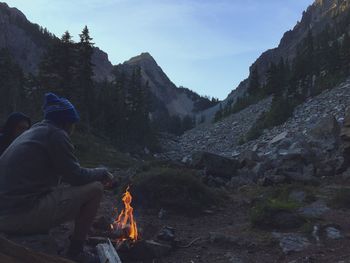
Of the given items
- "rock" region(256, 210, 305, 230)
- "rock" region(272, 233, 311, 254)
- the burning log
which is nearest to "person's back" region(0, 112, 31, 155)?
the burning log

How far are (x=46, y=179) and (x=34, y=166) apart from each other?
0.80ft

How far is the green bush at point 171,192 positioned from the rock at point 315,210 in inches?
101

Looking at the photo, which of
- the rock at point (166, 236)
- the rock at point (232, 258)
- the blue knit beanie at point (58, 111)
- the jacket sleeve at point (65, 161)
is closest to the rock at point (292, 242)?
the rock at point (232, 258)

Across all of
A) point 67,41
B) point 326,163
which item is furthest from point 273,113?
point 326,163

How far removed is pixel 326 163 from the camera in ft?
64.5

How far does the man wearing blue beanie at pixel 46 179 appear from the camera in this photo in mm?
5992

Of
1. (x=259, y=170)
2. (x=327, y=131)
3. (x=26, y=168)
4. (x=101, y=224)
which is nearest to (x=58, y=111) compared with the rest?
(x=26, y=168)

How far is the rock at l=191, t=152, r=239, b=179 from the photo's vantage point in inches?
835

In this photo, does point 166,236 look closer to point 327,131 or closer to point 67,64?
point 327,131

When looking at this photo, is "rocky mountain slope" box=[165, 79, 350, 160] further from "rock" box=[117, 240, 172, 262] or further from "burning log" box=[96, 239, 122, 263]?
"burning log" box=[96, 239, 122, 263]

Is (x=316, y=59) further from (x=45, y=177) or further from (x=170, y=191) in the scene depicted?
(x=45, y=177)

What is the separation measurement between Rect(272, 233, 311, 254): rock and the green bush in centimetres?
363

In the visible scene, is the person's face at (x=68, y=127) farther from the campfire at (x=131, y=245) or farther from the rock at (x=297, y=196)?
the rock at (x=297, y=196)

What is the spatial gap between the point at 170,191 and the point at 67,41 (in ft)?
122
